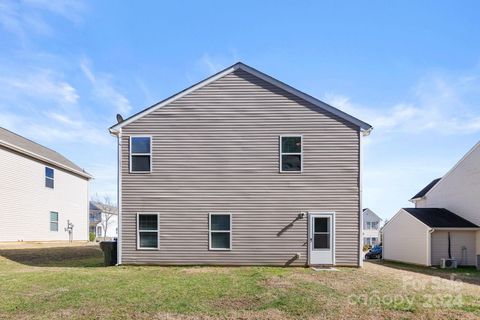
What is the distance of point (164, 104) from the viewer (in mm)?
13734

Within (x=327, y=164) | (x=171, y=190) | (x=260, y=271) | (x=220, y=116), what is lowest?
(x=260, y=271)

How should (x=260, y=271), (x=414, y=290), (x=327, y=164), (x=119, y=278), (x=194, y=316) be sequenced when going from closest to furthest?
(x=194, y=316) → (x=414, y=290) → (x=119, y=278) → (x=260, y=271) → (x=327, y=164)

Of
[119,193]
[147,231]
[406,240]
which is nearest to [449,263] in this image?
[406,240]

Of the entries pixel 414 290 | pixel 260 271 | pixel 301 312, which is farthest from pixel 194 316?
pixel 414 290

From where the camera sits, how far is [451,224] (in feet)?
62.6

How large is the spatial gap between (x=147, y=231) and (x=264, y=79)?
23.9 ft

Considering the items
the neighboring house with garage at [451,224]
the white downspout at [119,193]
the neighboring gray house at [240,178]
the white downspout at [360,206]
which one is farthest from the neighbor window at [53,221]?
the neighboring house with garage at [451,224]

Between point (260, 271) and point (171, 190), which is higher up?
point (171, 190)

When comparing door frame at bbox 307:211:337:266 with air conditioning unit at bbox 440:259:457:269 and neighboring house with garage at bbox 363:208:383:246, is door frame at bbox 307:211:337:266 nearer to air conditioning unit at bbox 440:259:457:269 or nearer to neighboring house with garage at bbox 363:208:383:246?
air conditioning unit at bbox 440:259:457:269

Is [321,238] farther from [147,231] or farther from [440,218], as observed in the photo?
[440,218]

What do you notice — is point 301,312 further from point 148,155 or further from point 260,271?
point 148,155

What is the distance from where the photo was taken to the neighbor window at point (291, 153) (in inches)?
531

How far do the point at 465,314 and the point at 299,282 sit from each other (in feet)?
12.8

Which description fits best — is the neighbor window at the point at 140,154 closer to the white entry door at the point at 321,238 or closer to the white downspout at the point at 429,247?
the white entry door at the point at 321,238
